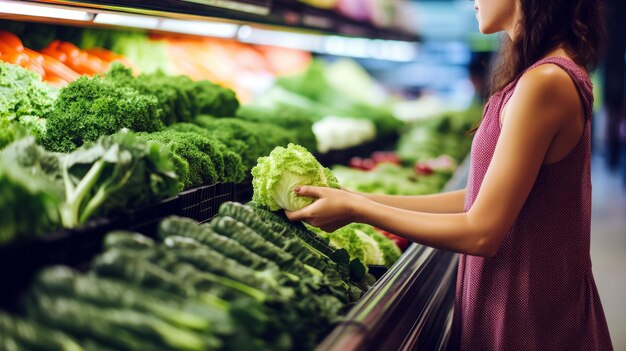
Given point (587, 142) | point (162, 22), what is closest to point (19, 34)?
point (162, 22)

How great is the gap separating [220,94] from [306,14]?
1.93 metres

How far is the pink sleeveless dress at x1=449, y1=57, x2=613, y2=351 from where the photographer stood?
2.24 m

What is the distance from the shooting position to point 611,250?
8.17m

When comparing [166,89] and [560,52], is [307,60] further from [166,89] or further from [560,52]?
[560,52]

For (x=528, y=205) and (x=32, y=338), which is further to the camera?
(x=528, y=205)

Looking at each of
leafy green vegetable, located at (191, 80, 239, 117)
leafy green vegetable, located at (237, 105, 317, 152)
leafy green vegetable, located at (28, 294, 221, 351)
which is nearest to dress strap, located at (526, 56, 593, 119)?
leafy green vegetable, located at (28, 294, 221, 351)

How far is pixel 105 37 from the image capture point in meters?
4.22

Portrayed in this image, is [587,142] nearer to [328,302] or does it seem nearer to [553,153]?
[553,153]

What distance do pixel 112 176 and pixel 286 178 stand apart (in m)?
0.69

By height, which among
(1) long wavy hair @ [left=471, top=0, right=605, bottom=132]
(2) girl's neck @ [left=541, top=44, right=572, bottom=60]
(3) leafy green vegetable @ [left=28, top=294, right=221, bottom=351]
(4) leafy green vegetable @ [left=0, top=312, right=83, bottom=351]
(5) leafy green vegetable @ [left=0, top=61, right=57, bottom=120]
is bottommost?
(4) leafy green vegetable @ [left=0, top=312, right=83, bottom=351]

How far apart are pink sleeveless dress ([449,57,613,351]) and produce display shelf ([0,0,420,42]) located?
5.55ft

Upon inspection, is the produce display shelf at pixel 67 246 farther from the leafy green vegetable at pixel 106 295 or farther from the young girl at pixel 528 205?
the young girl at pixel 528 205

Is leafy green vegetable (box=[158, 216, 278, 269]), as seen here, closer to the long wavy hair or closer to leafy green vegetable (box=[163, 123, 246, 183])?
leafy green vegetable (box=[163, 123, 246, 183])

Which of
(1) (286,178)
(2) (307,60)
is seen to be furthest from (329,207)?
(2) (307,60)
